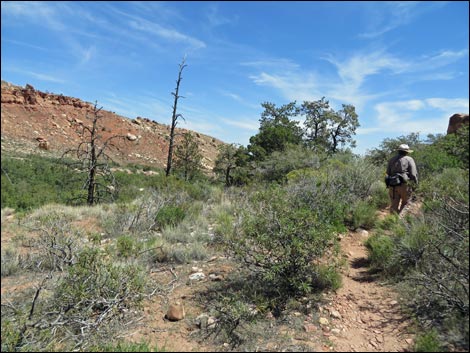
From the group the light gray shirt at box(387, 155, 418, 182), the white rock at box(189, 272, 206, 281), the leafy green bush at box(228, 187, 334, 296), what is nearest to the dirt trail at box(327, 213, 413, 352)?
the leafy green bush at box(228, 187, 334, 296)

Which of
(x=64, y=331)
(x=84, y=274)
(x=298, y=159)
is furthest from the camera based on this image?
(x=298, y=159)

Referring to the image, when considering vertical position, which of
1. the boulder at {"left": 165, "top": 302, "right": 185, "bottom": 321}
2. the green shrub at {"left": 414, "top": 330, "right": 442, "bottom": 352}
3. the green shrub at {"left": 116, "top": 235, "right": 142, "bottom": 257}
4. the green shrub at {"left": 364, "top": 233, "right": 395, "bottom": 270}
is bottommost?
the boulder at {"left": 165, "top": 302, "right": 185, "bottom": 321}

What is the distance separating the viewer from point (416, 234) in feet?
15.1

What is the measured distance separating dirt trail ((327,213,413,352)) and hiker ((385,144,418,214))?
2.89 m

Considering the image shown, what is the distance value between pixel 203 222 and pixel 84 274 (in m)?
3.94

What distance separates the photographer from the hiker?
23.3ft

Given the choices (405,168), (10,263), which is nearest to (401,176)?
(405,168)

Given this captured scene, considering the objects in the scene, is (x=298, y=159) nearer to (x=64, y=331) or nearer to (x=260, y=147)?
(x=260, y=147)

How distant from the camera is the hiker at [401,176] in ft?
23.3

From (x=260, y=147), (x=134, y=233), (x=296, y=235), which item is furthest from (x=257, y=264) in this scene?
(x=260, y=147)

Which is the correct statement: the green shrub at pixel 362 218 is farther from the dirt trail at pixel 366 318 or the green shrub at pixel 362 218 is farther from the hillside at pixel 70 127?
the hillside at pixel 70 127

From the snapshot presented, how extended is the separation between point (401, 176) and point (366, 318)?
430 centimetres

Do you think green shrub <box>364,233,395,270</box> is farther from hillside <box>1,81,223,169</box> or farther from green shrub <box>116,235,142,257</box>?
hillside <box>1,81,223,169</box>

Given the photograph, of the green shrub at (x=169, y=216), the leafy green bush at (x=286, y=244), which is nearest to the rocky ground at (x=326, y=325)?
the leafy green bush at (x=286, y=244)
